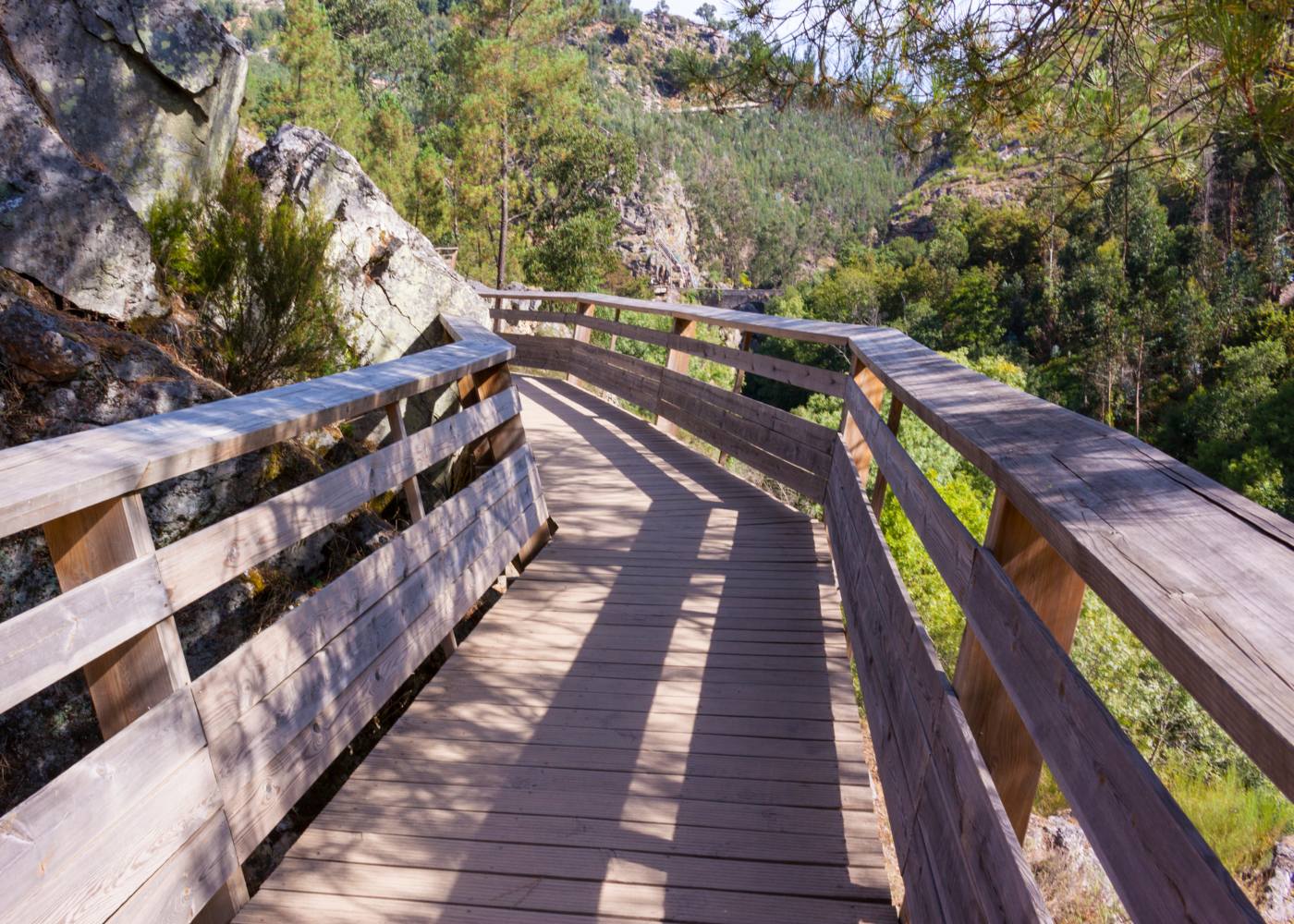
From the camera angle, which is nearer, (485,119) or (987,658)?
(987,658)

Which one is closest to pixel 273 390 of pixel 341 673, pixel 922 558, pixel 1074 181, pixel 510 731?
pixel 341 673

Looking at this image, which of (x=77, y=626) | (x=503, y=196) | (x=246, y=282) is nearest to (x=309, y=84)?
(x=503, y=196)

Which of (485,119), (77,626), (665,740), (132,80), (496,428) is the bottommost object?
(665,740)

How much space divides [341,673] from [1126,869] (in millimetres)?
2031

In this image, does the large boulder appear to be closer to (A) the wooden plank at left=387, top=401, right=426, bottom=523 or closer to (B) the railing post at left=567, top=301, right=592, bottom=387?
(A) the wooden plank at left=387, top=401, right=426, bottom=523

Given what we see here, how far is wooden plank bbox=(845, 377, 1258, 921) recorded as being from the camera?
0.87m

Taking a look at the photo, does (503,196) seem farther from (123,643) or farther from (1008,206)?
(1008,206)

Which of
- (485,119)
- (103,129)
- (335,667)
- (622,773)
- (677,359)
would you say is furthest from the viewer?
(485,119)

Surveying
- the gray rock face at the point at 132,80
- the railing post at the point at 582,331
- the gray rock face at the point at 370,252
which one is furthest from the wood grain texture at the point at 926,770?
the railing post at the point at 582,331

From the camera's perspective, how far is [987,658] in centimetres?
174

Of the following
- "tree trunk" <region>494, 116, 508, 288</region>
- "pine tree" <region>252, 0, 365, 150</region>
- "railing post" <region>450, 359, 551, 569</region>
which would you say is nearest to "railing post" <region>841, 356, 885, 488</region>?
"railing post" <region>450, 359, 551, 569</region>

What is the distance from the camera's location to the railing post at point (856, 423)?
4.29 meters

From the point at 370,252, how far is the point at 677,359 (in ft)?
8.82

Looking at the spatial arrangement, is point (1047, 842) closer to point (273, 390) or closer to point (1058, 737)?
point (1058, 737)
